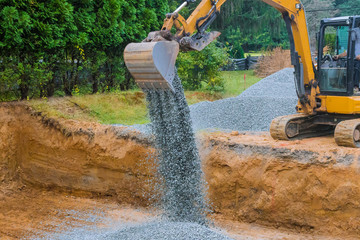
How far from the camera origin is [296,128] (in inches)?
329

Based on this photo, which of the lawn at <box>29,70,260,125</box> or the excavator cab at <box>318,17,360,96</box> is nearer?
the excavator cab at <box>318,17,360,96</box>

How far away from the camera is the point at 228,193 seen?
796 cm

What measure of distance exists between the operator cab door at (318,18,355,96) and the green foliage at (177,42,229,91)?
6.91 metres

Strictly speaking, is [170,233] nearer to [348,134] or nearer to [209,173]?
[209,173]

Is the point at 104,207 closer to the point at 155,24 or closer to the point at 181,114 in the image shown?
the point at 181,114

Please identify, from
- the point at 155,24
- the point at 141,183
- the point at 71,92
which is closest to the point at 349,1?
the point at 155,24

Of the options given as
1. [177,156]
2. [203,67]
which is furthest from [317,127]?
[203,67]

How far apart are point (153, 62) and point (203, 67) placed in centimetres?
967

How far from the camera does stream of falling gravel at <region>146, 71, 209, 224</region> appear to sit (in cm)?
683

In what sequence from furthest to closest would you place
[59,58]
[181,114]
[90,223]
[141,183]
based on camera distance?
[59,58], [141,183], [90,223], [181,114]

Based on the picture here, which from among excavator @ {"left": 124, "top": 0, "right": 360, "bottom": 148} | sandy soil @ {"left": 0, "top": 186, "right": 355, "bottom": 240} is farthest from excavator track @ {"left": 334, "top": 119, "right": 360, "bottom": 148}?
sandy soil @ {"left": 0, "top": 186, "right": 355, "bottom": 240}

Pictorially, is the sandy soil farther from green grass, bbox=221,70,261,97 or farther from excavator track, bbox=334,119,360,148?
green grass, bbox=221,70,261,97

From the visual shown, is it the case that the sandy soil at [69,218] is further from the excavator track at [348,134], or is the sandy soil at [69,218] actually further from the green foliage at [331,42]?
the green foliage at [331,42]

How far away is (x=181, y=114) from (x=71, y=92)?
5.42 m
